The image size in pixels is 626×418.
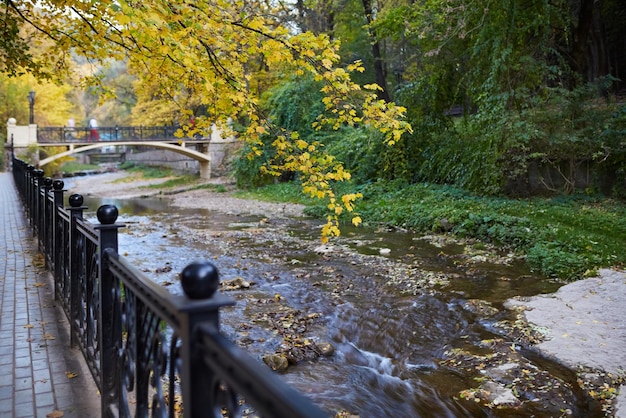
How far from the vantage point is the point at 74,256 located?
3.95 meters

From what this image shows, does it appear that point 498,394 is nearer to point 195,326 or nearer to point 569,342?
point 569,342

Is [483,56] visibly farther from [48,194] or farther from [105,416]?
[105,416]

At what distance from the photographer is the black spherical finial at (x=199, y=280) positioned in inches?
57.0

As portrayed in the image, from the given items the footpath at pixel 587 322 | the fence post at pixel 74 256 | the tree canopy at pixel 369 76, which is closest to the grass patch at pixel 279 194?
the tree canopy at pixel 369 76

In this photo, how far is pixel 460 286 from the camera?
8.76 m

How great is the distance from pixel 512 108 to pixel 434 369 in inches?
377

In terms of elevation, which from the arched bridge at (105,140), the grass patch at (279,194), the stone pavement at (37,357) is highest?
the arched bridge at (105,140)

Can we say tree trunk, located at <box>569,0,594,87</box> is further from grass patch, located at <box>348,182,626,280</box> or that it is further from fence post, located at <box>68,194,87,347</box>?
fence post, located at <box>68,194,87,347</box>

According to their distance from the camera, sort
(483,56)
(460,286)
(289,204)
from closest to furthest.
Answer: (460,286) → (483,56) → (289,204)

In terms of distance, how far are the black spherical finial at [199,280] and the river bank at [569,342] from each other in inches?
168

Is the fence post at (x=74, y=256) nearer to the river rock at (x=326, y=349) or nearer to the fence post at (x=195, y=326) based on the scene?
the fence post at (x=195, y=326)

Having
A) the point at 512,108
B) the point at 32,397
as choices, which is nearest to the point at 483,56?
the point at 512,108

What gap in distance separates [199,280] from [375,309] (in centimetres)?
657

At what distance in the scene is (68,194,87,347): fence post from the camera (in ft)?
12.7
